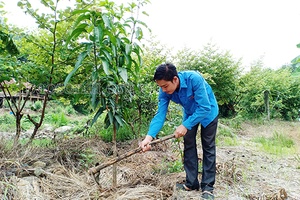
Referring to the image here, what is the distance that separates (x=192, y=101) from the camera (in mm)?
2047

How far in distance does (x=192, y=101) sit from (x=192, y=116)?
20 cm

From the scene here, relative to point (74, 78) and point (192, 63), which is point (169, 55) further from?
point (74, 78)

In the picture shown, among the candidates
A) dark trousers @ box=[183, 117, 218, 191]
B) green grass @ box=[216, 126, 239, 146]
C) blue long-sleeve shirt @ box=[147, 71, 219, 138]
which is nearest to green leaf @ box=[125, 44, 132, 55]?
blue long-sleeve shirt @ box=[147, 71, 219, 138]

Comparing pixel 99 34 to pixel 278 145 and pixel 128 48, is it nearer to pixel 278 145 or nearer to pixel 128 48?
pixel 128 48

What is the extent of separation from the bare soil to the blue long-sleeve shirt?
0.55 metres

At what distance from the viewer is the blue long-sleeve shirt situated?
188 centimetres

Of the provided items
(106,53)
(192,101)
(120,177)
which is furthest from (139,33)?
(120,177)

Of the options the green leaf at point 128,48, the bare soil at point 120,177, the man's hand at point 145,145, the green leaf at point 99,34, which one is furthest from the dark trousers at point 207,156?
the green leaf at point 99,34

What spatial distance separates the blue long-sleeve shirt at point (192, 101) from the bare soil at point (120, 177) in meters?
0.55

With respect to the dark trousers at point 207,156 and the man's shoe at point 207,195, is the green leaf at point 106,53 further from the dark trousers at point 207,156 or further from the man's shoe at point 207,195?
the man's shoe at point 207,195

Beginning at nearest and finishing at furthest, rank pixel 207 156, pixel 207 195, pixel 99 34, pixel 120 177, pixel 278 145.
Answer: pixel 99 34
pixel 207 195
pixel 207 156
pixel 120 177
pixel 278 145

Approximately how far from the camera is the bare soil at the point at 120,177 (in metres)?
1.92

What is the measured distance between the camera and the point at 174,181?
232 cm

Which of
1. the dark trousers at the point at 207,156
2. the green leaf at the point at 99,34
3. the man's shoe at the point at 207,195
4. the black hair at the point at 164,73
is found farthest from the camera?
the dark trousers at the point at 207,156
